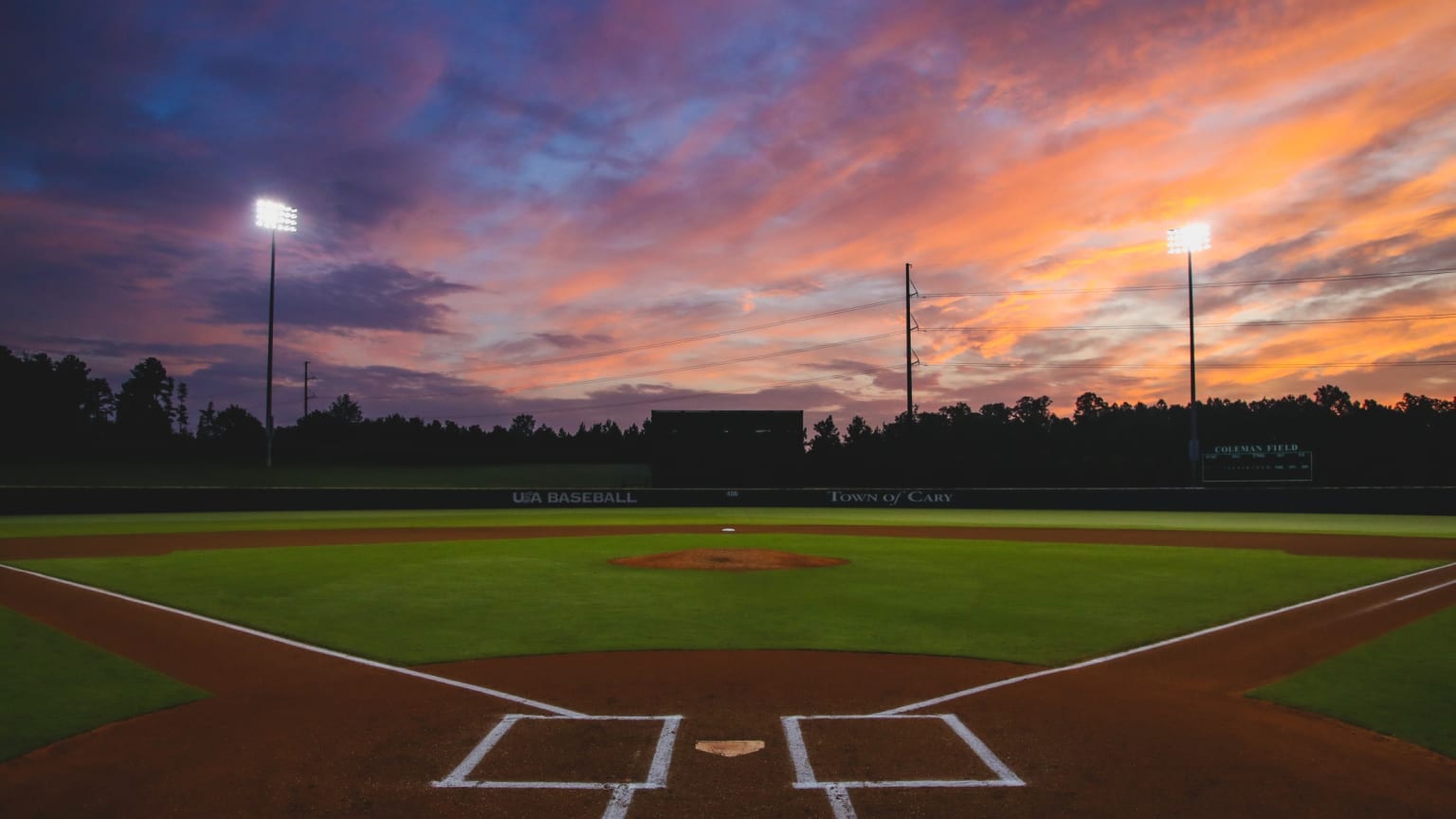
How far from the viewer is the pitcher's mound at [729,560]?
52.9 feet

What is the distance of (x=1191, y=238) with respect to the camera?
1596 inches

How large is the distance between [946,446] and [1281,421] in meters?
17.7

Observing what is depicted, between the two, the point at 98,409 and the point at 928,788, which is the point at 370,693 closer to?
the point at 928,788

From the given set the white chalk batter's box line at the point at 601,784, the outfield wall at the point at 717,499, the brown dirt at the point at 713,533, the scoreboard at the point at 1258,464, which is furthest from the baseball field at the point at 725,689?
the scoreboard at the point at 1258,464

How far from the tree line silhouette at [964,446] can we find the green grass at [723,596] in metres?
23.2

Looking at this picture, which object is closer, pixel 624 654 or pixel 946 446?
pixel 624 654

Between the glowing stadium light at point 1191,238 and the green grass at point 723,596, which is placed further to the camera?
the glowing stadium light at point 1191,238

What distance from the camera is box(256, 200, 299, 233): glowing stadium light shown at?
4172 cm

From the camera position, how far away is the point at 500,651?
8898mm

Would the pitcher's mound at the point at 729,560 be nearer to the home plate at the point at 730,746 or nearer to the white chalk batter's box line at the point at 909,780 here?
the white chalk batter's box line at the point at 909,780

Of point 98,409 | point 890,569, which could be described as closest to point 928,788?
point 890,569

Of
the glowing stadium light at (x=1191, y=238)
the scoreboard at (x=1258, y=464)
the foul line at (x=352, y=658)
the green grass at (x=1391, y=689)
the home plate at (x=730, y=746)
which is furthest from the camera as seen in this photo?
the glowing stadium light at (x=1191, y=238)

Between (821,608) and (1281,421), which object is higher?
(1281,421)

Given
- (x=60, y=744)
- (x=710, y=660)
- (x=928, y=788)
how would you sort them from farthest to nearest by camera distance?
(x=710, y=660) < (x=60, y=744) < (x=928, y=788)
